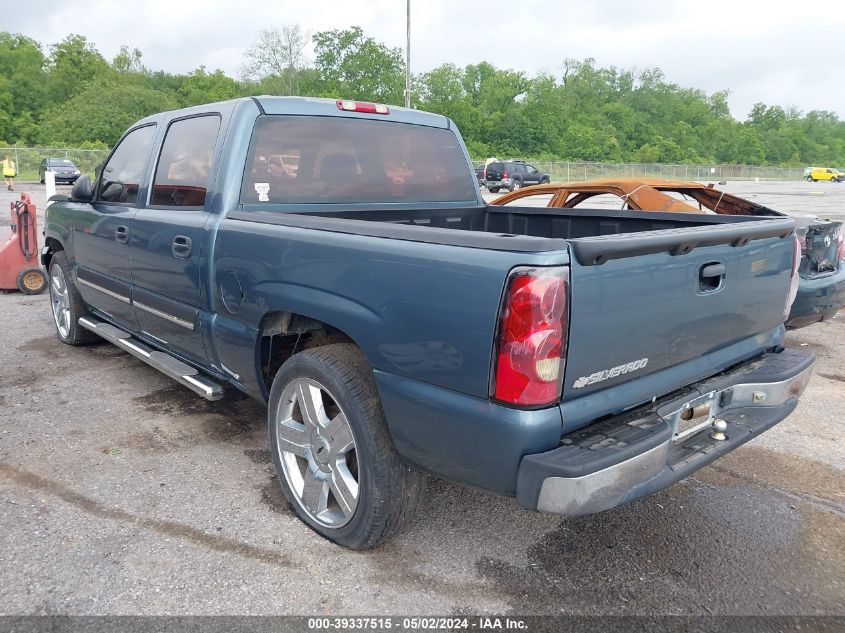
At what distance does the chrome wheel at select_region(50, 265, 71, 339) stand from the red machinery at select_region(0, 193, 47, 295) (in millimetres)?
2447

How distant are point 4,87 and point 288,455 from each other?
82601 millimetres

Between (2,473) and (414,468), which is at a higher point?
(414,468)

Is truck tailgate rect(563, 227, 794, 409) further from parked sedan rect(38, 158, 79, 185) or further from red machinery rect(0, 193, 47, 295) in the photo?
parked sedan rect(38, 158, 79, 185)

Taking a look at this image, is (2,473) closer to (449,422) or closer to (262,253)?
(262,253)

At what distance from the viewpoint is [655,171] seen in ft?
212

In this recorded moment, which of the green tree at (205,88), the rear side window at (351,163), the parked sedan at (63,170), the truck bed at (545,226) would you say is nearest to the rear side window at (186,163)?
the rear side window at (351,163)

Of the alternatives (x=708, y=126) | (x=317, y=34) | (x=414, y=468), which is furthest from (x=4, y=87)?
(x=708, y=126)

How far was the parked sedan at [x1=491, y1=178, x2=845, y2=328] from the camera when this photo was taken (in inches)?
215

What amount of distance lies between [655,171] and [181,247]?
218 feet

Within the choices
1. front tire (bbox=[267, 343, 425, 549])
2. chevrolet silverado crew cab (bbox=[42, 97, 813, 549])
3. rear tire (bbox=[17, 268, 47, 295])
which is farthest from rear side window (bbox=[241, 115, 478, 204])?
rear tire (bbox=[17, 268, 47, 295])

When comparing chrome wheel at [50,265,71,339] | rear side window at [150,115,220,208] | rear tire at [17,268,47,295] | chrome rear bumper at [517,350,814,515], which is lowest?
rear tire at [17,268,47,295]

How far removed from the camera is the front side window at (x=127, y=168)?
4.59m

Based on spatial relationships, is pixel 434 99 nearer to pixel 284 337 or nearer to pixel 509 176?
pixel 509 176

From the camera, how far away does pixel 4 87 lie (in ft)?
232
